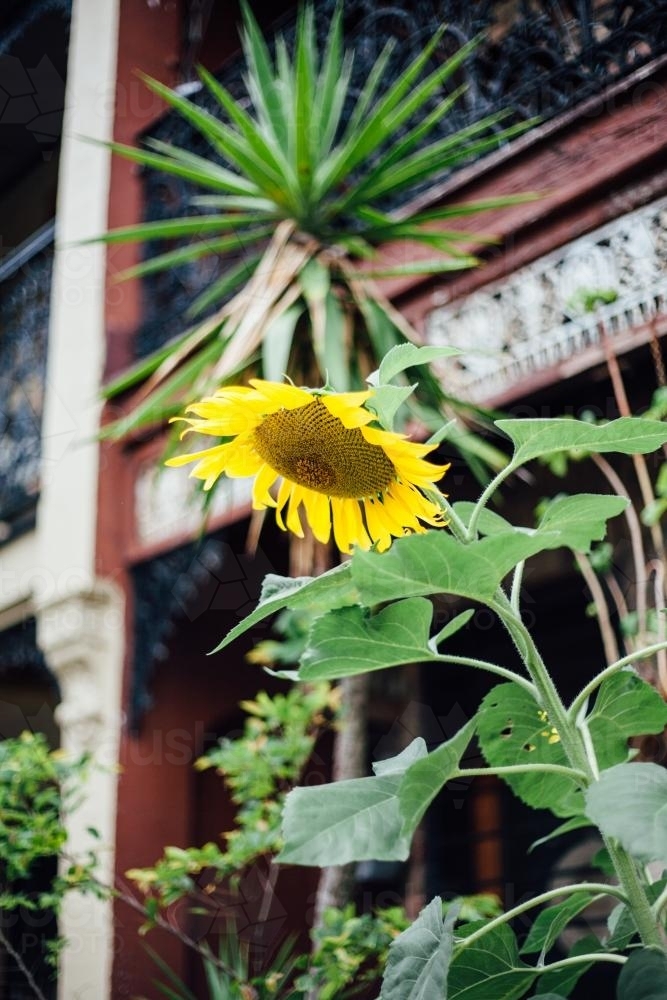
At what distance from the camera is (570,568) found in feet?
13.3

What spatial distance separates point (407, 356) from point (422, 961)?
1.36 ft

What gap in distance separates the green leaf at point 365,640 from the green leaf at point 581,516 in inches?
4.3

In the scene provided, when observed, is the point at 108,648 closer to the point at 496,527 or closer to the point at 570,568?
the point at 570,568

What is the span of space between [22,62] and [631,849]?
19.6 ft

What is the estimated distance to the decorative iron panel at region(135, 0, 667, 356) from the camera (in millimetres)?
3057

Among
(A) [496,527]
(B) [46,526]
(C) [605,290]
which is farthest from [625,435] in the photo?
(B) [46,526]

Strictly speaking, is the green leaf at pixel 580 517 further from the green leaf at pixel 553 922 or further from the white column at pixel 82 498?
the white column at pixel 82 498

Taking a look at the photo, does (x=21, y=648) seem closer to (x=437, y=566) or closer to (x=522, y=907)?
(x=522, y=907)

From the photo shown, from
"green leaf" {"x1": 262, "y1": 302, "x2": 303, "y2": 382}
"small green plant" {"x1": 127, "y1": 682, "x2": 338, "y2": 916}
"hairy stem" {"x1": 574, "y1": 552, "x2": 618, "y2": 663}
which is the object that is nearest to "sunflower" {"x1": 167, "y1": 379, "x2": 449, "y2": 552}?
"green leaf" {"x1": 262, "y1": 302, "x2": 303, "y2": 382}

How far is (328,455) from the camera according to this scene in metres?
0.88

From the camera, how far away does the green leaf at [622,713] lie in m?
0.91

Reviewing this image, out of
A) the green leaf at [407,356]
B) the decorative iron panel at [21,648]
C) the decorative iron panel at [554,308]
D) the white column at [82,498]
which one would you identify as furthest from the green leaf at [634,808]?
the decorative iron panel at [21,648]

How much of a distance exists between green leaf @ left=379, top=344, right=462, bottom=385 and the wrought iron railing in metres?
4.38

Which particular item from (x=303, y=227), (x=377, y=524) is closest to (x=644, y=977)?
(x=377, y=524)
